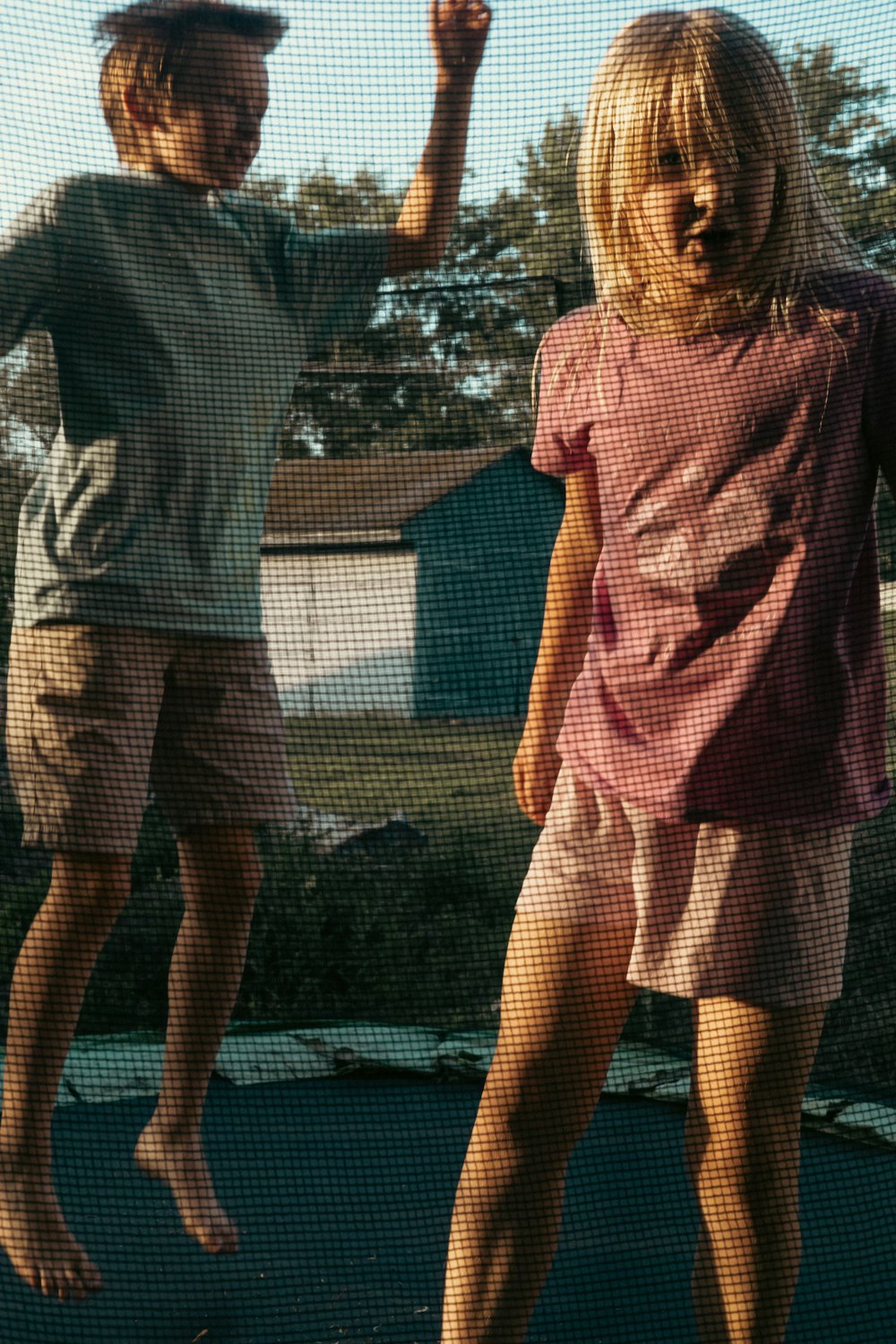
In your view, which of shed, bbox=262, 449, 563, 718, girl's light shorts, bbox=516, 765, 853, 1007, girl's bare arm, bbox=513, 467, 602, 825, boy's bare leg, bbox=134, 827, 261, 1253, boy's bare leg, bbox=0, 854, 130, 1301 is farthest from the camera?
shed, bbox=262, 449, 563, 718

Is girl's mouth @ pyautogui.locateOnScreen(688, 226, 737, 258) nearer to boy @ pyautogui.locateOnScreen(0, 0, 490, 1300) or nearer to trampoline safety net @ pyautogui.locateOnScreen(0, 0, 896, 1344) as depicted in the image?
trampoline safety net @ pyautogui.locateOnScreen(0, 0, 896, 1344)

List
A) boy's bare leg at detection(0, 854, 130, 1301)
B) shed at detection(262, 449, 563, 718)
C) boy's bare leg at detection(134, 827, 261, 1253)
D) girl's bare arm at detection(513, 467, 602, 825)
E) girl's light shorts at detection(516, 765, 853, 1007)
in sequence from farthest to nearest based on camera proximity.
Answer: shed at detection(262, 449, 563, 718) < boy's bare leg at detection(134, 827, 261, 1253) < boy's bare leg at detection(0, 854, 130, 1301) < girl's bare arm at detection(513, 467, 602, 825) < girl's light shorts at detection(516, 765, 853, 1007)

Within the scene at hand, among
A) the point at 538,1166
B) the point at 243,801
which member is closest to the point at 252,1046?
the point at 243,801

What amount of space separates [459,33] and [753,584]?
603 mm

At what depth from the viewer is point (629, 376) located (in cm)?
111

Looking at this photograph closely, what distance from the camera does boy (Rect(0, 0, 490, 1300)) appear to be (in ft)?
4.12

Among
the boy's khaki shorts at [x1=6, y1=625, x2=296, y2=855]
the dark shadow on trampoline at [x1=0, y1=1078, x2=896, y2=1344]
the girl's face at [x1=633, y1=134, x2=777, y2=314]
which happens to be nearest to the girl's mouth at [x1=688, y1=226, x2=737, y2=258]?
the girl's face at [x1=633, y1=134, x2=777, y2=314]

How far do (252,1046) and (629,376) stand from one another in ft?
4.08

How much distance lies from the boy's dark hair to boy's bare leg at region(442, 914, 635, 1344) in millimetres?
866

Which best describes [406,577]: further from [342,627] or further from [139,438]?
[139,438]

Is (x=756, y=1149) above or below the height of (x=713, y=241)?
below

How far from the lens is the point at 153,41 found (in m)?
1.28

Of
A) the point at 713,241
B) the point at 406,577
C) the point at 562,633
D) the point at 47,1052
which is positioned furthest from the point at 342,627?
the point at 713,241

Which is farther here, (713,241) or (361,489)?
(361,489)
